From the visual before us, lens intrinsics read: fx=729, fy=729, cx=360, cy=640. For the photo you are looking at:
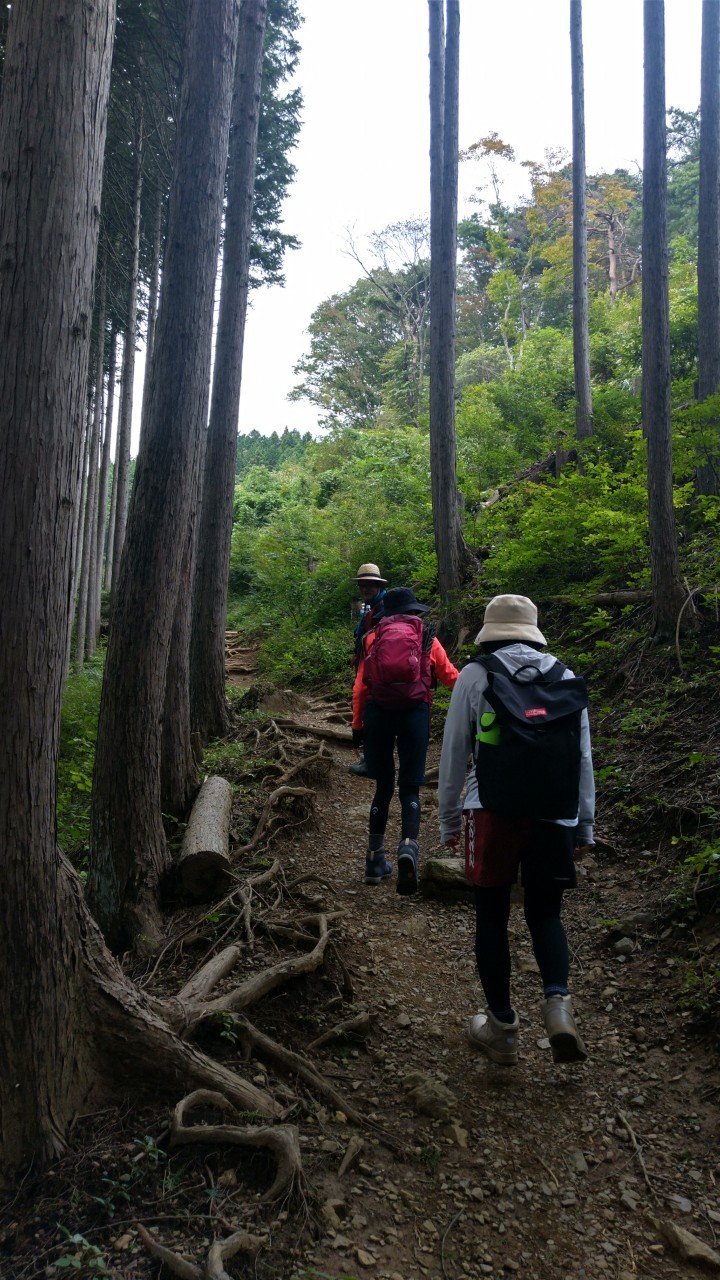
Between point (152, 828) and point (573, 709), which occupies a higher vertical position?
point (573, 709)

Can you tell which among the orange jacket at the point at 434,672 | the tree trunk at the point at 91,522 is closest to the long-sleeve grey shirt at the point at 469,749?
the orange jacket at the point at 434,672

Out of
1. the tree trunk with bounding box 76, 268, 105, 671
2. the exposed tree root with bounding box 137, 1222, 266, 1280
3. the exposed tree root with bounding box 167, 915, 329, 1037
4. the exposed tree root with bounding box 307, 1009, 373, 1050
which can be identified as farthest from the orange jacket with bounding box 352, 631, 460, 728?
the tree trunk with bounding box 76, 268, 105, 671

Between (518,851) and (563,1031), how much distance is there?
0.71 meters

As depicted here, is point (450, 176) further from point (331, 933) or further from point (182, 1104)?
point (182, 1104)

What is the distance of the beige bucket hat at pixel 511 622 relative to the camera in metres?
3.33

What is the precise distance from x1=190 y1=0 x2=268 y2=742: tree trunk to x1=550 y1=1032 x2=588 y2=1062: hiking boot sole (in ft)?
19.3

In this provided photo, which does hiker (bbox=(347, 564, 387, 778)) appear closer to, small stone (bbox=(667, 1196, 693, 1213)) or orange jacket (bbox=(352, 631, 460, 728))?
orange jacket (bbox=(352, 631, 460, 728))

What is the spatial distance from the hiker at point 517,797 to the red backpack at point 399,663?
162 cm

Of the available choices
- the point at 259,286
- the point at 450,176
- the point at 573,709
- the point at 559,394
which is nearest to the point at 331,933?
the point at 573,709

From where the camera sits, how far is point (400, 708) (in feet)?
16.9

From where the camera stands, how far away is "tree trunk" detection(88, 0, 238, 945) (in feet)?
15.2

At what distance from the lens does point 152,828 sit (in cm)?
477

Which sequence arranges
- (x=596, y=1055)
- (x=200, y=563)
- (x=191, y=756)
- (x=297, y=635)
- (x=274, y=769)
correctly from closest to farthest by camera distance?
1. (x=596, y=1055)
2. (x=191, y=756)
3. (x=274, y=769)
4. (x=200, y=563)
5. (x=297, y=635)

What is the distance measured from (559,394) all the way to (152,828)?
16.2m
